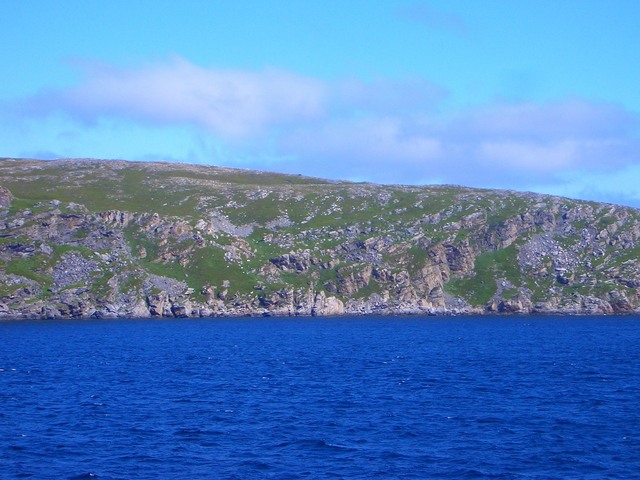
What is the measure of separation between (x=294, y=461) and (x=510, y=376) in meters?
39.7

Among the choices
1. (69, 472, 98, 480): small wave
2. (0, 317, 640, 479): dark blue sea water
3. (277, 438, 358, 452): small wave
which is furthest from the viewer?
(277, 438, 358, 452): small wave

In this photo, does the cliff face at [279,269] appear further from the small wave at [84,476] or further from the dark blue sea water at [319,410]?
the small wave at [84,476]

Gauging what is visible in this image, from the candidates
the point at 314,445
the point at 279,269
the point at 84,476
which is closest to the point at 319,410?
the point at 314,445

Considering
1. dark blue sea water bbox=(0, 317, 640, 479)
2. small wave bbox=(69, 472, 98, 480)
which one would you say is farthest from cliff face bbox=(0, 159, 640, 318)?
small wave bbox=(69, 472, 98, 480)

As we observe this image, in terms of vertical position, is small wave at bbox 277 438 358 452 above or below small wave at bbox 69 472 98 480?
above

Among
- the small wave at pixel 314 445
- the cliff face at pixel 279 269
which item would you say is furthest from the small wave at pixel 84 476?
the cliff face at pixel 279 269

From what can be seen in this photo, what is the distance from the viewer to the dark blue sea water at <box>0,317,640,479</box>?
140 ft

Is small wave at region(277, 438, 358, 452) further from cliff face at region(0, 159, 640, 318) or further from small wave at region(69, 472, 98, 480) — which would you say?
cliff face at region(0, 159, 640, 318)

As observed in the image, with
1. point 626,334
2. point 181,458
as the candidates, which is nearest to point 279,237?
point 626,334

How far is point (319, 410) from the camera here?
5838 centimetres

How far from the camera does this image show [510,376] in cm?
7750

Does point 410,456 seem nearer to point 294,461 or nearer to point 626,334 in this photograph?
point 294,461

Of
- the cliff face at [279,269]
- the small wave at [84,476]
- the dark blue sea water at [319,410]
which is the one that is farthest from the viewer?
the cliff face at [279,269]

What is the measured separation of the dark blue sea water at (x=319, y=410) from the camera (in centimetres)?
4278
